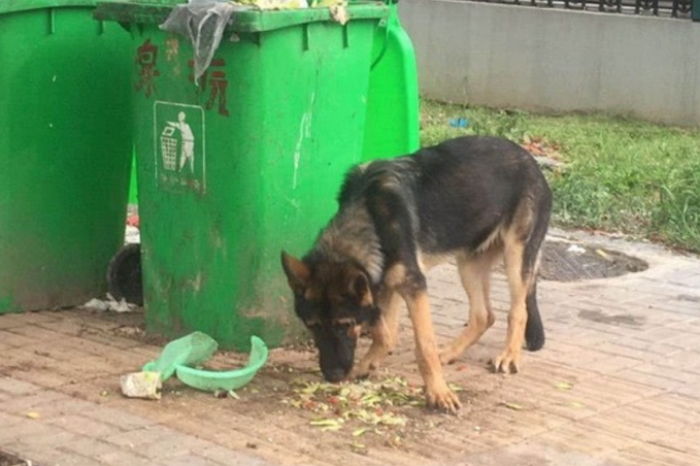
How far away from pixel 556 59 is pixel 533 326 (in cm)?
884

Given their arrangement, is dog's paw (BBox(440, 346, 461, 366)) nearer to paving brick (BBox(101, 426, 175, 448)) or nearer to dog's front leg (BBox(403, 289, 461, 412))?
dog's front leg (BBox(403, 289, 461, 412))

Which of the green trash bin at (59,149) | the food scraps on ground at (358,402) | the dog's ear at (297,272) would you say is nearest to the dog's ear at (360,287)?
the dog's ear at (297,272)

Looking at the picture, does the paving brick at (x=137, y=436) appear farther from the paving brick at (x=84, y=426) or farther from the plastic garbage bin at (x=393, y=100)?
the plastic garbage bin at (x=393, y=100)

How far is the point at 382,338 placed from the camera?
6578mm

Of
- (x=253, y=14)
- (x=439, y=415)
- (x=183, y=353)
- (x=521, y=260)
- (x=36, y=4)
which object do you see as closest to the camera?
(x=439, y=415)

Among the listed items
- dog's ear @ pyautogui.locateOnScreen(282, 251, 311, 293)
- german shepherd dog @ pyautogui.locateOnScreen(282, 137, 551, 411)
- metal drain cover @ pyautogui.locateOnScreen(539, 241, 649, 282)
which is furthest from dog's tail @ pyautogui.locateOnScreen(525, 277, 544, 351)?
metal drain cover @ pyautogui.locateOnScreen(539, 241, 649, 282)

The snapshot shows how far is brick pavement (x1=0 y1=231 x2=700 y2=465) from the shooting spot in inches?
219

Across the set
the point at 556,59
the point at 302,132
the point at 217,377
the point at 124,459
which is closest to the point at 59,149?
the point at 302,132

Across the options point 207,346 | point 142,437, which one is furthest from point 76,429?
point 207,346

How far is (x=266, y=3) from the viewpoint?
6719mm

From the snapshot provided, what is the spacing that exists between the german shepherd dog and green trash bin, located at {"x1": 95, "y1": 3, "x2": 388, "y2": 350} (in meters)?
0.42

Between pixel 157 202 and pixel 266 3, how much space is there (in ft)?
3.63

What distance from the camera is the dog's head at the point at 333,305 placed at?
20.0ft

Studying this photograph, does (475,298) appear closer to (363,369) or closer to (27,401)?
(363,369)
